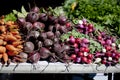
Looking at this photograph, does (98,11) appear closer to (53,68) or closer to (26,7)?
(26,7)

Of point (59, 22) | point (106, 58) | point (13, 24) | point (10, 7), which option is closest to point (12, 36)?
point (13, 24)

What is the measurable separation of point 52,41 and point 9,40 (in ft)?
1.22

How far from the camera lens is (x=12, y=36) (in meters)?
2.70

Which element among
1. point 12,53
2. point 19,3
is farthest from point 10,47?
point 19,3

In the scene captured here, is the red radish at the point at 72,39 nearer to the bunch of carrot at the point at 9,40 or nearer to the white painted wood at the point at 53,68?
the white painted wood at the point at 53,68

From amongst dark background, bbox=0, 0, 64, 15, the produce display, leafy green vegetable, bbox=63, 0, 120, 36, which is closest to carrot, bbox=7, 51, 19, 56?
the produce display

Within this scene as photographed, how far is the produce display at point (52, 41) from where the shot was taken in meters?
2.69

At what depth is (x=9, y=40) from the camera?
2697 millimetres

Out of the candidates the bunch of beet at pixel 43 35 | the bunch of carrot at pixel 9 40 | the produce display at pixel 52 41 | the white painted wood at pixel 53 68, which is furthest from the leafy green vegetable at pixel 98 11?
the bunch of carrot at pixel 9 40

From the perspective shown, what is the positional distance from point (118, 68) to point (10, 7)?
5.72ft

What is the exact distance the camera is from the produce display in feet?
8.83

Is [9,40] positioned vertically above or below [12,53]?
above

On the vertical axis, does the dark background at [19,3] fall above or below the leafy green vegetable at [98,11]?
above

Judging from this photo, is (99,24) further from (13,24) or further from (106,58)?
(13,24)
